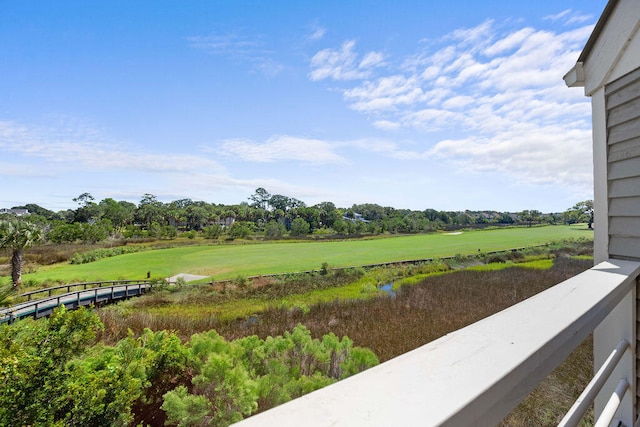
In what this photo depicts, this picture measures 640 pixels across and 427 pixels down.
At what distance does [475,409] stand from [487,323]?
0.34 metres

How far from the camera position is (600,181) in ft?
7.21

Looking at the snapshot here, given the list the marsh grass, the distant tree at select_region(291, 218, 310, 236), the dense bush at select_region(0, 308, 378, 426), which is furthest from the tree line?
the dense bush at select_region(0, 308, 378, 426)

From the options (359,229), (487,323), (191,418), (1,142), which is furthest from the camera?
(359,229)

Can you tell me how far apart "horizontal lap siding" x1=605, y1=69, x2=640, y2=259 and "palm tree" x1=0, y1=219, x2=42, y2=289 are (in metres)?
20.5

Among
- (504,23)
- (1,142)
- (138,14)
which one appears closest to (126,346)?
(504,23)

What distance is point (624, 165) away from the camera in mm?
2004

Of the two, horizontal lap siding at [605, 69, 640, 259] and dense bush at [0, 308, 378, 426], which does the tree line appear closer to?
dense bush at [0, 308, 378, 426]

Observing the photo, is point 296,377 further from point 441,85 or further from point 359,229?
point 359,229

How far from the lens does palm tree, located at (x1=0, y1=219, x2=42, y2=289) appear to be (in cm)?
1420

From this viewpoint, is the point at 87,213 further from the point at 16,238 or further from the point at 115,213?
the point at 16,238

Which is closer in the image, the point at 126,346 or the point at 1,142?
the point at 126,346

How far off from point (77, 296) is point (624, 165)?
53.4 ft

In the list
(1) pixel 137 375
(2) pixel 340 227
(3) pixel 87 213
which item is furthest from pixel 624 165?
(3) pixel 87 213

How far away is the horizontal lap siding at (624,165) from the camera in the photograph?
1911 millimetres
